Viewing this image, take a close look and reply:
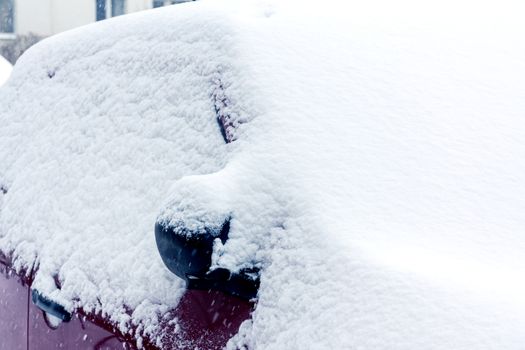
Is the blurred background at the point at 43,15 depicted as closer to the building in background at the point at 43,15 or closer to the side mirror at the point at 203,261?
the building in background at the point at 43,15

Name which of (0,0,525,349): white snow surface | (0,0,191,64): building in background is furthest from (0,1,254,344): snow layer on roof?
(0,0,191,64): building in background

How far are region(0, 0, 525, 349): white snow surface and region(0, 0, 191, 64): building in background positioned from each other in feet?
50.3

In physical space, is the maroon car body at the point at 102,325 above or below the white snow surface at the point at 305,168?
below

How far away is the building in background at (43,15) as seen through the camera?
16.8m

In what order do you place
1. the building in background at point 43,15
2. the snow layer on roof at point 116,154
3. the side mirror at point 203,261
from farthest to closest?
the building in background at point 43,15 → the snow layer on roof at point 116,154 → the side mirror at point 203,261

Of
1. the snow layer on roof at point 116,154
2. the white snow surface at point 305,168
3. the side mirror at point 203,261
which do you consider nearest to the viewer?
the white snow surface at point 305,168

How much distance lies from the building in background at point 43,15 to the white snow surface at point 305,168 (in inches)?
604

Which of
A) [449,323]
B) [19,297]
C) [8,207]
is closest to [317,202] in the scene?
[449,323]

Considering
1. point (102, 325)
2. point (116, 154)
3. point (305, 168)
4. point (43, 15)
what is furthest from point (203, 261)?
point (43, 15)

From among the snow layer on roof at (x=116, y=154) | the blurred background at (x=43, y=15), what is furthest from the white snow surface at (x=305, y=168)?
the blurred background at (x=43, y=15)

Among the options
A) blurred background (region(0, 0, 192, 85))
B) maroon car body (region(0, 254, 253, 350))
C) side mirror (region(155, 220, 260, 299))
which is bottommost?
blurred background (region(0, 0, 192, 85))

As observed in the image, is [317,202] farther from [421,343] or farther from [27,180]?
[27,180]

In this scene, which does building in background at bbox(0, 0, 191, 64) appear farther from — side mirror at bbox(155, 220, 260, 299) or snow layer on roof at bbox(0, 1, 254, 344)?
side mirror at bbox(155, 220, 260, 299)

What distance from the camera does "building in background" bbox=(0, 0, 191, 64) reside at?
1675cm
